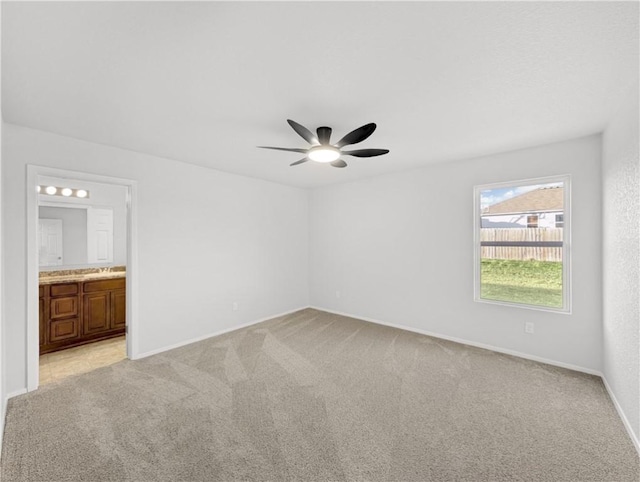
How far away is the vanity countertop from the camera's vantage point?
3.76 meters

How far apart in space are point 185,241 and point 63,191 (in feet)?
8.18

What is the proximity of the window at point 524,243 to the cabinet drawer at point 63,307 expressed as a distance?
5.46 meters

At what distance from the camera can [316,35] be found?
1498 millimetres

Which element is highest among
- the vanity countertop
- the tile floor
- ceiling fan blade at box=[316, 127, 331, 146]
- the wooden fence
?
ceiling fan blade at box=[316, 127, 331, 146]

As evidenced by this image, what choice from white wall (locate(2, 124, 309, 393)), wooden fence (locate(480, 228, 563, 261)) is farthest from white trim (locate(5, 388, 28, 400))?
wooden fence (locate(480, 228, 563, 261))

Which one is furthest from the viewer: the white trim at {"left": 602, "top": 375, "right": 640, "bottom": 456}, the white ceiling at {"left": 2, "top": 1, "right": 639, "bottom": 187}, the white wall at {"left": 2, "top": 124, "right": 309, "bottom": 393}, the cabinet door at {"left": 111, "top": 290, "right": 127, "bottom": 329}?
the cabinet door at {"left": 111, "top": 290, "right": 127, "bottom": 329}

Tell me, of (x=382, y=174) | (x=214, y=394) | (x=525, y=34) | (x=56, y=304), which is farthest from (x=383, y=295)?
(x=56, y=304)

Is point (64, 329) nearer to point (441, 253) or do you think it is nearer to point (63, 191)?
point (63, 191)

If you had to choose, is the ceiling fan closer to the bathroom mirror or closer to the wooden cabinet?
the wooden cabinet

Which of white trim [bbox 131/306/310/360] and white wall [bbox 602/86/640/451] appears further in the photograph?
white trim [bbox 131/306/310/360]

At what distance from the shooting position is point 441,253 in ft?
13.3

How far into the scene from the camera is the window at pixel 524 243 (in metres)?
3.22

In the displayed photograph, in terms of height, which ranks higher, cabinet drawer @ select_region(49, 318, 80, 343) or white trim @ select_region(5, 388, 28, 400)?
cabinet drawer @ select_region(49, 318, 80, 343)

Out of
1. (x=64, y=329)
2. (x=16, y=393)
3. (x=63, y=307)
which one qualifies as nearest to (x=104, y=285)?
(x=63, y=307)
